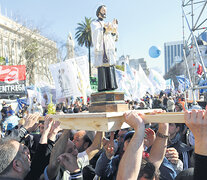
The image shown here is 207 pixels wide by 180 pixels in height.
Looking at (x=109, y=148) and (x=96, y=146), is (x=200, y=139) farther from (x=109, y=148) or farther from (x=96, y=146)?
(x=96, y=146)

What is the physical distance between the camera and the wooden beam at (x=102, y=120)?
1.51 metres

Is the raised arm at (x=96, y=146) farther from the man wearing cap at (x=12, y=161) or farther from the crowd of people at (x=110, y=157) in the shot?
the man wearing cap at (x=12, y=161)

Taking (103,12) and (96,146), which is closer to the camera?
(96,146)

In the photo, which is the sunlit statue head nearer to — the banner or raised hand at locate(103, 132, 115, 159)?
raised hand at locate(103, 132, 115, 159)

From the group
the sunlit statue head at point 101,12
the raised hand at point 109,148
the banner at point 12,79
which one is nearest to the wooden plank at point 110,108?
the raised hand at point 109,148

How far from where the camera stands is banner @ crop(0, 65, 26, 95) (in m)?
10.3

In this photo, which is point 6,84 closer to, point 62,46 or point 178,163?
point 178,163

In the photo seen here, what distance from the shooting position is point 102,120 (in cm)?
168


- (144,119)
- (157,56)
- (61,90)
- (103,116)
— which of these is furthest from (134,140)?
(157,56)

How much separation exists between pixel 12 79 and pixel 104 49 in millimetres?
9397

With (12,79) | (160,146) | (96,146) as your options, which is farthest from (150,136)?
(12,79)

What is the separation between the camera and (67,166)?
1887 millimetres

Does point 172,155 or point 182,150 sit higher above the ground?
point 172,155

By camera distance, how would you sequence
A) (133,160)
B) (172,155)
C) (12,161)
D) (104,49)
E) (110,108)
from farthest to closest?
(104,49)
(172,155)
(110,108)
(12,161)
(133,160)
